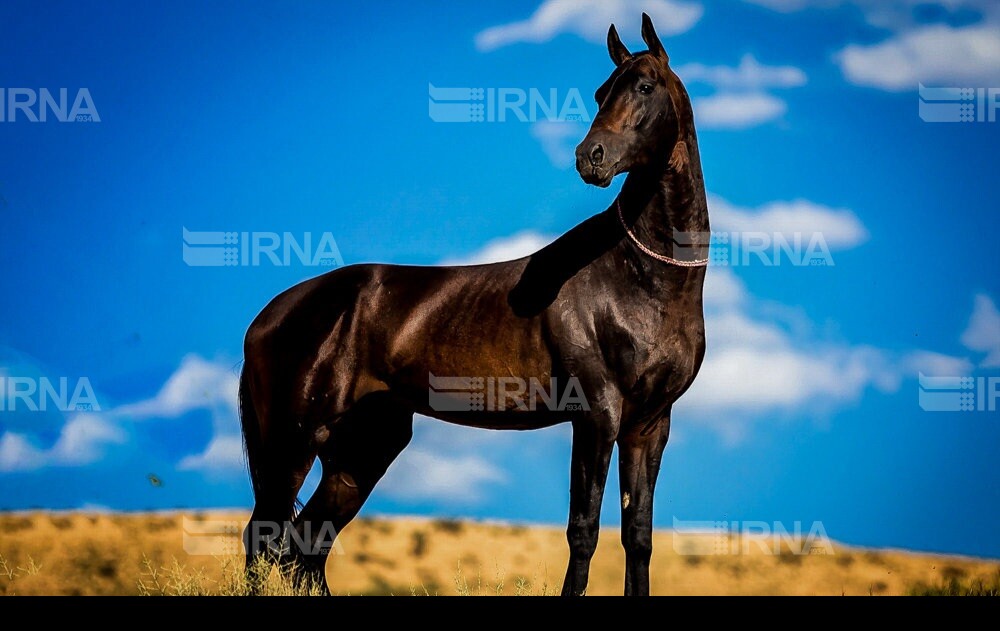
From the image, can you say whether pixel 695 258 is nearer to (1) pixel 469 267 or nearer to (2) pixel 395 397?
(1) pixel 469 267

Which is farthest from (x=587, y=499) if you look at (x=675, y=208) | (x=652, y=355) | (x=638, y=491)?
(x=675, y=208)

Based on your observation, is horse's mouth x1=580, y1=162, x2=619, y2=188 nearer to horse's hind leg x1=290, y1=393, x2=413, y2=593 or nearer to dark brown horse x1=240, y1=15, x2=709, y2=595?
dark brown horse x1=240, y1=15, x2=709, y2=595

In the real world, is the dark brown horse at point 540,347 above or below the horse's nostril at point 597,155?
below

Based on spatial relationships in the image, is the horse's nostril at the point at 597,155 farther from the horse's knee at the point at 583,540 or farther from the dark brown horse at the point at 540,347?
the horse's knee at the point at 583,540

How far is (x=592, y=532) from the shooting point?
645 cm

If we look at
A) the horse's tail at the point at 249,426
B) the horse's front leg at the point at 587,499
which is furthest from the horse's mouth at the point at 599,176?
the horse's tail at the point at 249,426

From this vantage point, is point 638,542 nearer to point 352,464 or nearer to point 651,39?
point 352,464

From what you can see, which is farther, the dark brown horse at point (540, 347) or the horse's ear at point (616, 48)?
the horse's ear at point (616, 48)

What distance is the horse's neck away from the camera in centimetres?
671

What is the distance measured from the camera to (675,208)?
22.1ft

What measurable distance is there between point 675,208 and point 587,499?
69.8 inches

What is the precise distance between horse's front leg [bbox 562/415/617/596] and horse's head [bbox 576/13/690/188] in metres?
1.40

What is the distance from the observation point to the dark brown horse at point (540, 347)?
655 centimetres
